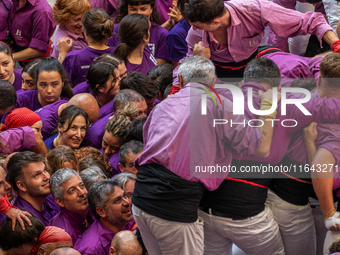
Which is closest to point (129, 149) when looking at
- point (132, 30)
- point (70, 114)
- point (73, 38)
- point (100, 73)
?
point (70, 114)

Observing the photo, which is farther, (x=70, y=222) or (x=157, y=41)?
(x=157, y=41)

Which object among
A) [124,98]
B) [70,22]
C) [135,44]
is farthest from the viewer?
[70,22]

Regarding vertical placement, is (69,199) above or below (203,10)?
below

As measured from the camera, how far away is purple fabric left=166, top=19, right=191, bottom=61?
4.28 m

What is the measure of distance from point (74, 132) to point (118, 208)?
83 cm

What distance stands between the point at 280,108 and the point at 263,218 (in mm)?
557

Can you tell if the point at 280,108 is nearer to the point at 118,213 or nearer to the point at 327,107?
the point at 327,107

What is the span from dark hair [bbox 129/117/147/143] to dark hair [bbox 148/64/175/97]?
668 millimetres

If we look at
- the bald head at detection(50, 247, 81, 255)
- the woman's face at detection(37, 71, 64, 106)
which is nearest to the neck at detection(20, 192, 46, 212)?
the bald head at detection(50, 247, 81, 255)

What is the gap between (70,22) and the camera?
453 centimetres

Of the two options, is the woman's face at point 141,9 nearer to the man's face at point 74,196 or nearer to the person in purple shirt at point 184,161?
the man's face at point 74,196

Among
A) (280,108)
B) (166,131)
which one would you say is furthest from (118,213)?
(280,108)

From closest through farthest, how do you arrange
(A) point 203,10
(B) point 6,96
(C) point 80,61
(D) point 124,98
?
1. (A) point 203,10
2. (B) point 6,96
3. (D) point 124,98
4. (C) point 80,61

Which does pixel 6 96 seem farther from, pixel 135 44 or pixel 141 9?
pixel 141 9
